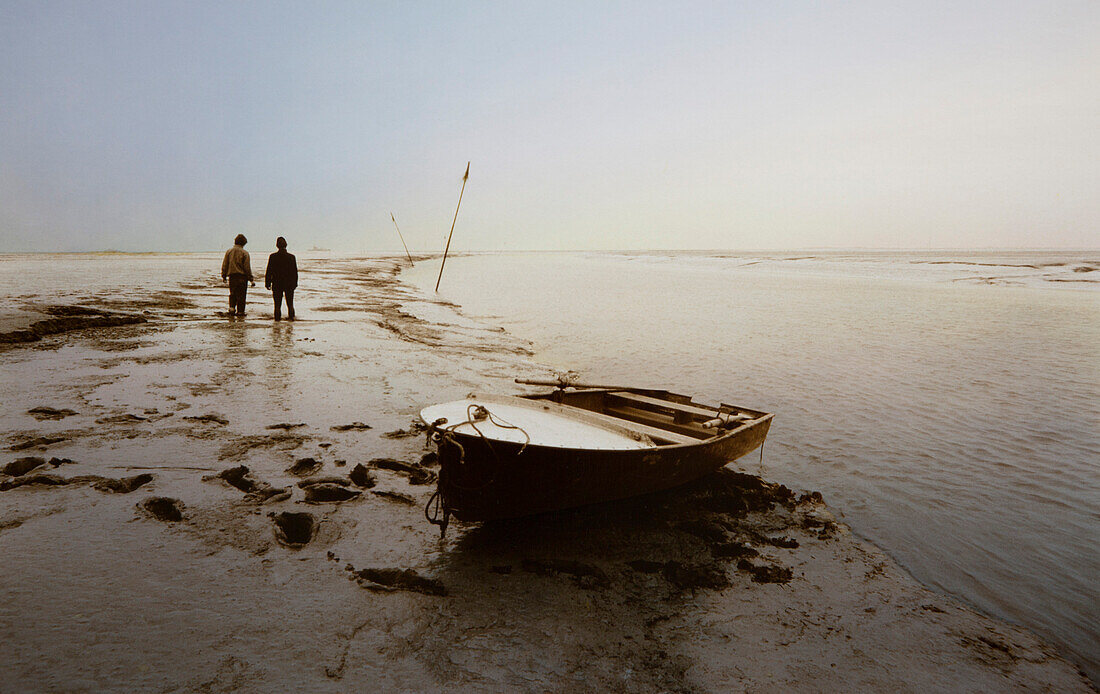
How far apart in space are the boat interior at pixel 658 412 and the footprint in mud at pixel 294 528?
2.47 m

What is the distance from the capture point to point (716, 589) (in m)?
3.61

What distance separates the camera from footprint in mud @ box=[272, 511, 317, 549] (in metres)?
3.73

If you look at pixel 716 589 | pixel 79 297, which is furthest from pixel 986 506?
pixel 79 297

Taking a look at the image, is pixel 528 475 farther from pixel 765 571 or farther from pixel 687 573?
pixel 765 571

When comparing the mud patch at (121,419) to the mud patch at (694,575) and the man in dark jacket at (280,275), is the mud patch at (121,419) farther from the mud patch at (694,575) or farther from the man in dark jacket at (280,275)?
the man in dark jacket at (280,275)

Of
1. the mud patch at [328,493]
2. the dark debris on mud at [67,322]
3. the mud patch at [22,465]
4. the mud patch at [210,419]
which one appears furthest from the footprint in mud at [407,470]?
the dark debris on mud at [67,322]

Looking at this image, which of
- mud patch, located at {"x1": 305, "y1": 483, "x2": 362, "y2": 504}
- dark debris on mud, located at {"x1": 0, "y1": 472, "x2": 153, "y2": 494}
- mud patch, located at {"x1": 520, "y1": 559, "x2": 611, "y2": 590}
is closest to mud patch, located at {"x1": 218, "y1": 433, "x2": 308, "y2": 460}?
dark debris on mud, located at {"x1": 0, "y1": 472, "x2": 153, "y2": 494}

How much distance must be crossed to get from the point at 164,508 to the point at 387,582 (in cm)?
192

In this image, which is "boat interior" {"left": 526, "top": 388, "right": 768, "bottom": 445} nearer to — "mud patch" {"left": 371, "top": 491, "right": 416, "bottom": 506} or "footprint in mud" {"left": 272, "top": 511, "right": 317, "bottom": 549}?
"mud patch" {"left": 371, "top": 491, "right": 416, "bottom": 506}

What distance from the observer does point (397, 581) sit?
11.2 feet

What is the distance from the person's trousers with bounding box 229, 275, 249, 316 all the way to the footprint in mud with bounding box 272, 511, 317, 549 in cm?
993

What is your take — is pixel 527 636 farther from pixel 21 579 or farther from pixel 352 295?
pixel 352 295

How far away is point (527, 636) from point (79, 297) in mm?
17073

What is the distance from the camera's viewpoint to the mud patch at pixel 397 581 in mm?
3344
